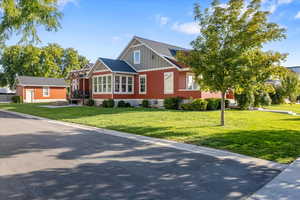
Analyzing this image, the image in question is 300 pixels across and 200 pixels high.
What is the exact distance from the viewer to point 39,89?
36688mm

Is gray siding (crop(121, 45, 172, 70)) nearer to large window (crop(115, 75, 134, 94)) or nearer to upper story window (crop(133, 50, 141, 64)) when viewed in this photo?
upper story window (crop(133, 50, 141, 64))

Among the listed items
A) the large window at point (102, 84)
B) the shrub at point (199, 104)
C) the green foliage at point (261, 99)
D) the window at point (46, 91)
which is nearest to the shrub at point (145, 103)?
the large window at point (102, 84)

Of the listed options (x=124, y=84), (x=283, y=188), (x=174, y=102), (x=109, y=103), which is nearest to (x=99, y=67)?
(x=124, y=84)

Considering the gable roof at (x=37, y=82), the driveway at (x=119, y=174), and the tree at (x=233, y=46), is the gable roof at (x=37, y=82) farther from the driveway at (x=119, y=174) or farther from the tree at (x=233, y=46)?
the tree at (x=233, y=46)

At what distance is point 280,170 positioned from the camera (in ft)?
14.6

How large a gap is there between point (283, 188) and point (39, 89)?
39.9m

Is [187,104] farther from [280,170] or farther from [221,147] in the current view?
[280,170]

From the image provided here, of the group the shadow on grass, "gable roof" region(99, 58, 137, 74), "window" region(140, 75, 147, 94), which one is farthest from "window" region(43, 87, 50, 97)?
Result: the shadow on grass

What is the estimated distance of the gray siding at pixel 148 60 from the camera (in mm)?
19859

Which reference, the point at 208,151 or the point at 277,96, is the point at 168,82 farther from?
the point at 277,96

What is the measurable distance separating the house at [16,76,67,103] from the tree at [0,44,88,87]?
11376 mm

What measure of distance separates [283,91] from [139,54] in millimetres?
16383

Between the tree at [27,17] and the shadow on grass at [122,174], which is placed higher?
the tree at [27,17]

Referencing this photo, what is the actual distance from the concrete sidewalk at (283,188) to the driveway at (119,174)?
0.15m
